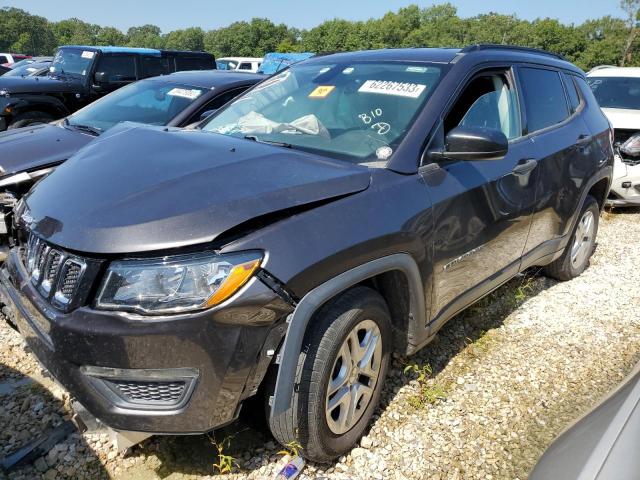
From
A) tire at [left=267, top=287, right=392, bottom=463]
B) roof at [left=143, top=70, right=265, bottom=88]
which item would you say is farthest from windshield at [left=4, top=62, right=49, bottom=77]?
tire at [left=267, top=287, right=392, bottom=463]

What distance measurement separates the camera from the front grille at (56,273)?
1773mm

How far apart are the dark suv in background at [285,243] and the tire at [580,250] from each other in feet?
4.04

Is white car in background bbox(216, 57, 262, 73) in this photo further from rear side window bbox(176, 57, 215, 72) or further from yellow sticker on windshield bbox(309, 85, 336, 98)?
yellow sticker on windshield bbox(309, 85, 336, 98)

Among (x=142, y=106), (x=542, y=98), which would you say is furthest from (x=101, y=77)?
(x=542, y=98)

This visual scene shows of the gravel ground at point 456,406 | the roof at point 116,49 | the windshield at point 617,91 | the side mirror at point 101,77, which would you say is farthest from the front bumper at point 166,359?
the roof at point 116,49

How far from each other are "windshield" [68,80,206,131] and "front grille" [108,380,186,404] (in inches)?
139

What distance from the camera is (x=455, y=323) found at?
11.8ft

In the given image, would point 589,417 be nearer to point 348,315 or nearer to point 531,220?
point 348,315

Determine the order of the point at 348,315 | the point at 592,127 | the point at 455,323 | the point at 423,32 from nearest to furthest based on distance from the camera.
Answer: the point at 348,315 → the point at 455,323 → the point at 592,127 → the point at 423,32

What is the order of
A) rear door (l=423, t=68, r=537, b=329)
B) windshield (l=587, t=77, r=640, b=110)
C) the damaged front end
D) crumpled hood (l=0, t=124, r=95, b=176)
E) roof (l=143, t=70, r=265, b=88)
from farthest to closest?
windshield (l=587, t=77, r=640, b=110), the damaged front end, roof (l=143, t=70, r=265, b=88), crumpled hood (l=0, t=124, r=95, b=176), rear door (l=423, t=68, r=537, b=329)

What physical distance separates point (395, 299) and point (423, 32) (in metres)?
62.3

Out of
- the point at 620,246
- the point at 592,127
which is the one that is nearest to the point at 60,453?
the point at 592,127

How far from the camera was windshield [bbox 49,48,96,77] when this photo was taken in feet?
29.5

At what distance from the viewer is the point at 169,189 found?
1.95 m
